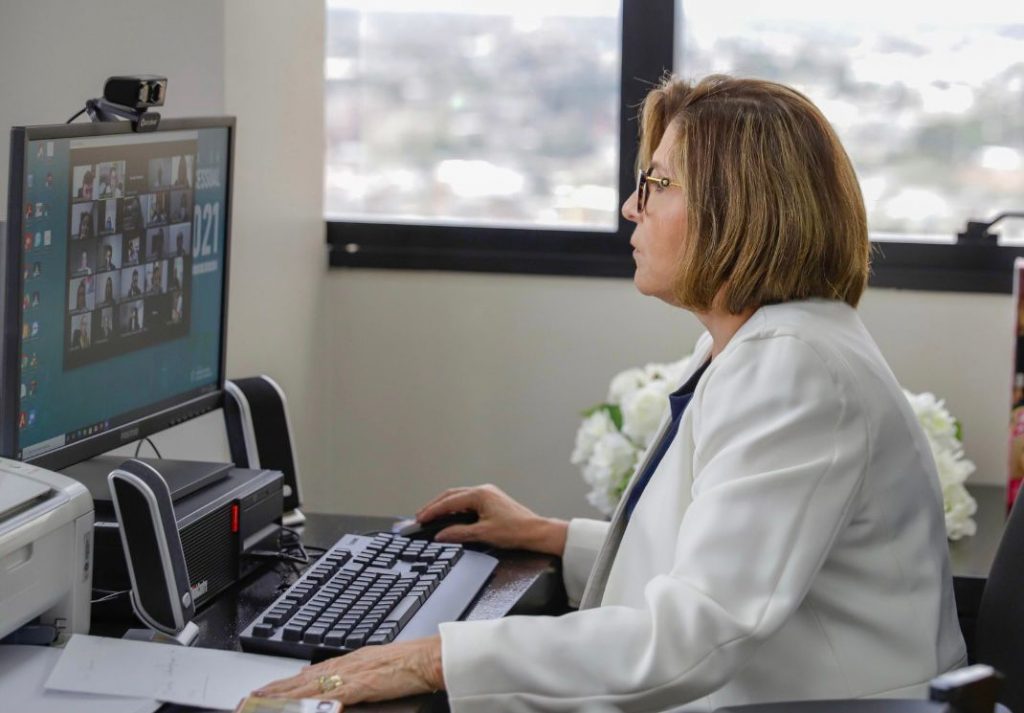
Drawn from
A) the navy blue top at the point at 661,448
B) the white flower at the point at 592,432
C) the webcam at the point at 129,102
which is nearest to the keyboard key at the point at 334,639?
the navy blue top at the point at 661,448

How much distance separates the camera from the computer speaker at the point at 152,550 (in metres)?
1.49

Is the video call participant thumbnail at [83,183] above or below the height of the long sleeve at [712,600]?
above

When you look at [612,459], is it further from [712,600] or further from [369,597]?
[712,600]

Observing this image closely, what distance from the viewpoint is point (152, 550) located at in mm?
1502

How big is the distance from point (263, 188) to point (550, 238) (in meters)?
0.64

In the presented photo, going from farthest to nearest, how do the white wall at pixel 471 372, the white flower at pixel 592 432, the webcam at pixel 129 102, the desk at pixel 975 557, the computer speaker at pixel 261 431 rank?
the white wall at pixel 471 372 < the white flower at pixel 592 432 < the desk at pixel 975 557 < the computer speaker at pixel 261 431 < the webcam at pixel 129 102

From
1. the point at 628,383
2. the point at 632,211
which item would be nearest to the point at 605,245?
the point at 628,383

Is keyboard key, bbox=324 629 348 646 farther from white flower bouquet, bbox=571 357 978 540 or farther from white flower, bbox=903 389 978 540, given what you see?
white flower, bbox=903 389 978 540

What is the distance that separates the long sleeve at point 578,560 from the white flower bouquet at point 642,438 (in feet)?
1.62

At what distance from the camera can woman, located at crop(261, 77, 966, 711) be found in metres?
1.31

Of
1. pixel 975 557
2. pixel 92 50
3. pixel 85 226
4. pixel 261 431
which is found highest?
pixel 92 50

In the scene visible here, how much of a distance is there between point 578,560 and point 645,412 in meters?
0.56

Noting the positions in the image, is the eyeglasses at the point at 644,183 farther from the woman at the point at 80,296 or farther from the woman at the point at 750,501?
the woman at the point at 80,296

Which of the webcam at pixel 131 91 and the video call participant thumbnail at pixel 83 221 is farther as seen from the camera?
the webcam at pixel 131 91
